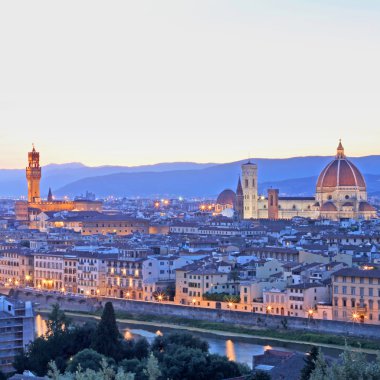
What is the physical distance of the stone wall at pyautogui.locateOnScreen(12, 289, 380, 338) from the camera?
3366cm

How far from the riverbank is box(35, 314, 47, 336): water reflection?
183 centimetres

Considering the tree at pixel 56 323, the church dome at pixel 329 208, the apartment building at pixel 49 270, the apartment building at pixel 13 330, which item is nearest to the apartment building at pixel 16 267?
the apartment building at pixel 49 270

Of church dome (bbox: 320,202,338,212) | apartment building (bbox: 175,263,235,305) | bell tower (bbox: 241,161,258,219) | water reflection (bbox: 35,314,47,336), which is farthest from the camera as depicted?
bell tower (bbox: 241,161,258,219)

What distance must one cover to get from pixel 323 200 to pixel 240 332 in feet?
192

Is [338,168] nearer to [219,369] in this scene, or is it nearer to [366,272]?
[366,272]

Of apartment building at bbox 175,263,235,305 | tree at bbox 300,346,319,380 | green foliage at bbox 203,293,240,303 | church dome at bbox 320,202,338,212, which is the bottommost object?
tree at bbox 300,346,319,380

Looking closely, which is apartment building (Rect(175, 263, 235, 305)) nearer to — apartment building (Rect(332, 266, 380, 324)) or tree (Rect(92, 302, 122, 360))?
apartment building (Rect(332, 266, 380, 324))

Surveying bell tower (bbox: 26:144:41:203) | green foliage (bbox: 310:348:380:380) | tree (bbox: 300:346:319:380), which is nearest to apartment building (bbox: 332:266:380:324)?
tree (bbox: 300:346:319:380)

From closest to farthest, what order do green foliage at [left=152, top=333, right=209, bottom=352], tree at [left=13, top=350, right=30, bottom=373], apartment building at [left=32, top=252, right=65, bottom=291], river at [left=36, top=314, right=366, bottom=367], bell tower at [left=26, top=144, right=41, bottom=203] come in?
tree at [left=13, top=350, right=30, bottom=373]
green foliage at [left=152, top=333, right=209, bottom=352]
river at [left=36, top=314, right=366, bottom=367]
apartment building at [left=32, top=252, right=65, bottom=291]
bell tower at [left=26, top=144, right=41, bottom=203]

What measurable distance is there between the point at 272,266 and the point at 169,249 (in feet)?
31.1

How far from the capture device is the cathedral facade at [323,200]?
90562mm

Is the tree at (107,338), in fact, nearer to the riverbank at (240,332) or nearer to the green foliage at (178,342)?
the green foliage at (178,342)

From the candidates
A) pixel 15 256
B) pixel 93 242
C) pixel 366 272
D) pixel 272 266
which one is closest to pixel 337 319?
pixel 366 272

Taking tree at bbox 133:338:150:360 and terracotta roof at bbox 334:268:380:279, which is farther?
terracotta roof at bbox 334:268:380:279
